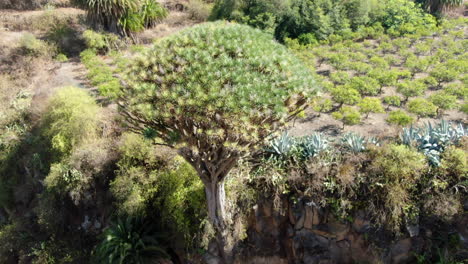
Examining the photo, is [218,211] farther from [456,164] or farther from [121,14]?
[121,14]

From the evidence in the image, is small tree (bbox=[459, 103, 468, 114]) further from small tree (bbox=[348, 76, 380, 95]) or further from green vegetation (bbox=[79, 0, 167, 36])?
green vegetation (bbox=[79, 0, 167, 36])

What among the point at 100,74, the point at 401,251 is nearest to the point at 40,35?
the point at 100,74

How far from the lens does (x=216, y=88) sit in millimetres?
5438

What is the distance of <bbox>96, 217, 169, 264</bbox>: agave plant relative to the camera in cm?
891

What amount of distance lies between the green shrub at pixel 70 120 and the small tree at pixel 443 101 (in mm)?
13221

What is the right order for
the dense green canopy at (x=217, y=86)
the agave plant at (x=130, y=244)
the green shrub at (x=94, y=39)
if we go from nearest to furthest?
the dense green canopy at (x=217, y=86) → the agave plant at (x=130, y=244) → the green shrub at (x=94, y=39)

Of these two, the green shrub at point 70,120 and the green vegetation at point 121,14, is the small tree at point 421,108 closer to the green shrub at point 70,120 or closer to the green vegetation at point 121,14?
the green shrub at point 70,120

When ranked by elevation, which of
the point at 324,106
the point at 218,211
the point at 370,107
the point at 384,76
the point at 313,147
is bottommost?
the point at 218,211

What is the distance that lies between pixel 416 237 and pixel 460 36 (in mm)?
15597

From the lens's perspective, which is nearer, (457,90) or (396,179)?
(396,179)

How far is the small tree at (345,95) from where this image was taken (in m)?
11.8

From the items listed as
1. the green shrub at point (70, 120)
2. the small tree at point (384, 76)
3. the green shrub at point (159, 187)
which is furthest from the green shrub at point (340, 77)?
the green shrub at point (70, 120)

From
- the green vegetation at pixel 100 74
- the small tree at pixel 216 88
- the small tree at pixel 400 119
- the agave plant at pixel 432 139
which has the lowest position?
the green vegetation at pixel 100 74

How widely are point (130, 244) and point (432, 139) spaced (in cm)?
960
